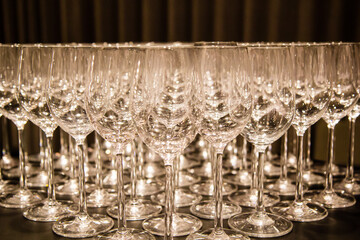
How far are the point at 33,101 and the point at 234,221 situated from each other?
0.50 m

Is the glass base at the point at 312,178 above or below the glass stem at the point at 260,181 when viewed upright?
below

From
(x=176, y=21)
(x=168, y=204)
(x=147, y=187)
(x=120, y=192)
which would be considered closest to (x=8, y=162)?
(x=147, y=187)

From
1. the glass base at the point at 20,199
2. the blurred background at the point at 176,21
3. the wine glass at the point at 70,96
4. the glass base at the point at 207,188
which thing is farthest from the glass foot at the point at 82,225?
the blurred background at the point at 176,21

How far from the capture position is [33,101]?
1.05 meters

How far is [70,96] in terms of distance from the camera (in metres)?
0.95

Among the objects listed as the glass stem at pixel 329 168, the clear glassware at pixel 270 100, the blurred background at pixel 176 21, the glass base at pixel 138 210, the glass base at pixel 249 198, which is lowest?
the glass base at pixel 138 210

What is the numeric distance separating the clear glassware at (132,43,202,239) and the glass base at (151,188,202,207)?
0.34 m

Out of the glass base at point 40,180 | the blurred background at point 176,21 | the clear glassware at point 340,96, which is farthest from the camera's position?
the blurred background at point 176,21

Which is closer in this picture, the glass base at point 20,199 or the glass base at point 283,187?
the glass base at point 20,199

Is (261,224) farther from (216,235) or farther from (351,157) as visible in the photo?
(351,157)

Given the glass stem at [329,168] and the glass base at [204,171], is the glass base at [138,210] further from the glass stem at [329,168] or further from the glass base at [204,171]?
the glass stem at [329,168]

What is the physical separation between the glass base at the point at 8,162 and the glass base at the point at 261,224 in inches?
32.4

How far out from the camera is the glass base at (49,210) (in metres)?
1.01

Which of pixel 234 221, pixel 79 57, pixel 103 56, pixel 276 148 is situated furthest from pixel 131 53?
pixel 276 148
